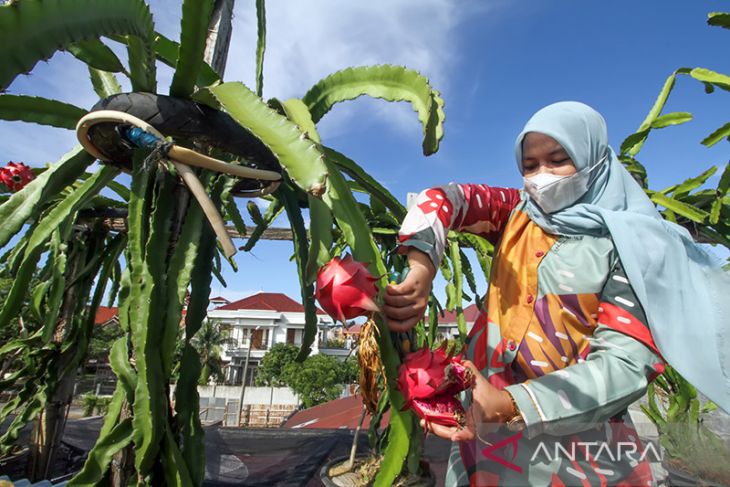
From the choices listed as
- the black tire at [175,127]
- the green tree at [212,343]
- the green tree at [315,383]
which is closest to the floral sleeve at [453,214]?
the black tire at [175,127]

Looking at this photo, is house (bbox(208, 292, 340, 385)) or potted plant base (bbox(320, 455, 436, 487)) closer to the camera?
potted plant base (bbox(320, 455, 436, 487))

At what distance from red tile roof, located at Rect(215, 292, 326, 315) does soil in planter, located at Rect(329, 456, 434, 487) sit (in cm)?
A: 2511

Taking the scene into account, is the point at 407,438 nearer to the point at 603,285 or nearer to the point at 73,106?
the point at 603,285

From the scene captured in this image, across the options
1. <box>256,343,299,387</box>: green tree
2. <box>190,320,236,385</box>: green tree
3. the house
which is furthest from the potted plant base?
the house

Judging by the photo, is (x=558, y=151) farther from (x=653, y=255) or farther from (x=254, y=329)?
(x=254, y=329)

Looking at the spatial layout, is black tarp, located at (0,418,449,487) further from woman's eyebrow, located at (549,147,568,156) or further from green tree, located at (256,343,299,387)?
green tree, located at (256,343,299,387)

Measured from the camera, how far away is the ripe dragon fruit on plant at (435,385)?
54 cm

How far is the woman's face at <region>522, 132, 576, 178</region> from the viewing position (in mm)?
793

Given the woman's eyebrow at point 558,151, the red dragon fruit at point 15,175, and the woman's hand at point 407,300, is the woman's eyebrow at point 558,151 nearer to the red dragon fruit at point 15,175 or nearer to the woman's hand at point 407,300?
the woman's hand at point 407,300

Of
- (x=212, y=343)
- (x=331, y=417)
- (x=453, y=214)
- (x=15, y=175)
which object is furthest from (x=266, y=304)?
(x=453, y=214)

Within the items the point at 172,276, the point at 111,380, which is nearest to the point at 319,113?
the point at 172,276

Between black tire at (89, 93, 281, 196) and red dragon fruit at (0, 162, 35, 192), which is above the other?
red dragon fruit at (0, 162, 35, 192)

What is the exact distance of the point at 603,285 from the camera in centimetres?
73

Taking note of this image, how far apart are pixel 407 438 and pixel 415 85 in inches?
32.1
